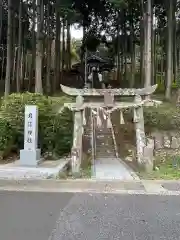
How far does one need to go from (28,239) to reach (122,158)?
11102 millimetres

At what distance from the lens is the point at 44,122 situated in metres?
14.9

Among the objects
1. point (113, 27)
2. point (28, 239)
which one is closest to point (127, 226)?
point (28, 239)

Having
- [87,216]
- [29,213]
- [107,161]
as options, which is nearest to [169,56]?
[107,161]

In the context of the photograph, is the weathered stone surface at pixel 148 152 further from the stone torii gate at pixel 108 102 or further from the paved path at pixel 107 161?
the stone torii gate at pixel 108 102

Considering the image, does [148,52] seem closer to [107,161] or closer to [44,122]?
[107,161]

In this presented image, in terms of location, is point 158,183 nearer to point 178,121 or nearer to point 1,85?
point 178,121

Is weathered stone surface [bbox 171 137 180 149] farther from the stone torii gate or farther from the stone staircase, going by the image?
the stone torii gate

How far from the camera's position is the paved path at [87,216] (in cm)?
533

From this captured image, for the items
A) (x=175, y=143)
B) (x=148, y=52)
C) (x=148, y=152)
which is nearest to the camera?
(x=148, y=152)

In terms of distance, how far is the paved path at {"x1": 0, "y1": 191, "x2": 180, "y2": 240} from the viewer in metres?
5.33

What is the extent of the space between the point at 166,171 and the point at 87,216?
263 inches

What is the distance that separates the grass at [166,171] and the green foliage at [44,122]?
3.66 meters

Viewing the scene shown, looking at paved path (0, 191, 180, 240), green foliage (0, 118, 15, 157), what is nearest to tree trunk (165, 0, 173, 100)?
green foliage (0, 118, 15, 157)

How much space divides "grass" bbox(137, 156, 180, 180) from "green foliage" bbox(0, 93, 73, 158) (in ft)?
12.0
